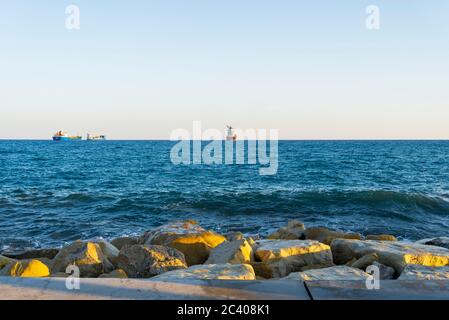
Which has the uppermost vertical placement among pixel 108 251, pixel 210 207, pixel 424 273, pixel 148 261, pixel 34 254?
pixel 424 273

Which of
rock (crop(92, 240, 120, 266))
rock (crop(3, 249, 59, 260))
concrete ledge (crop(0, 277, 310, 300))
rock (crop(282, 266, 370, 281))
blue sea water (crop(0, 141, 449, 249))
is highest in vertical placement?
concrete ledge (crop(0, 277, 310, 300))

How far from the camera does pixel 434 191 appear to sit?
74.3 feet

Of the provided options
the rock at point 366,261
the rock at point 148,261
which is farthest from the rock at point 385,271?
the rock at point 148,261

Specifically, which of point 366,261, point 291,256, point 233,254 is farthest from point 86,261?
point 366,261

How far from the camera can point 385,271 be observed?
18.3 ft

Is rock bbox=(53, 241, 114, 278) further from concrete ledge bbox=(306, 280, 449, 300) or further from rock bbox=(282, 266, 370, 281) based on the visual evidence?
concrete ledge bbox=(306, 280, 449, 300)

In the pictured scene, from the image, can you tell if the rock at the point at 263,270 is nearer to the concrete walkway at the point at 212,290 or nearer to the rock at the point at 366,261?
the rock at the point at 366,261

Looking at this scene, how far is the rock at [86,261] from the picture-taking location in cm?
584

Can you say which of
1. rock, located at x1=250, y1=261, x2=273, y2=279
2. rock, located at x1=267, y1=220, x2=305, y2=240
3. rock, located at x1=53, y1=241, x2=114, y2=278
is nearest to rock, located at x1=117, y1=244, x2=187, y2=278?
rock, located at x1=53, y1=241, x2=114, y2=278

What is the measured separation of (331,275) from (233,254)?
5.13 feet

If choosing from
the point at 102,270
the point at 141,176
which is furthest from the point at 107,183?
the point at 102,270

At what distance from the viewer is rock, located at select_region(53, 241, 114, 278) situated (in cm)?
584

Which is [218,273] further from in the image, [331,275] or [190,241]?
[190,241]

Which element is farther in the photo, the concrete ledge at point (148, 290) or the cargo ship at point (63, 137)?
the cargo ship at point (63, 137)
